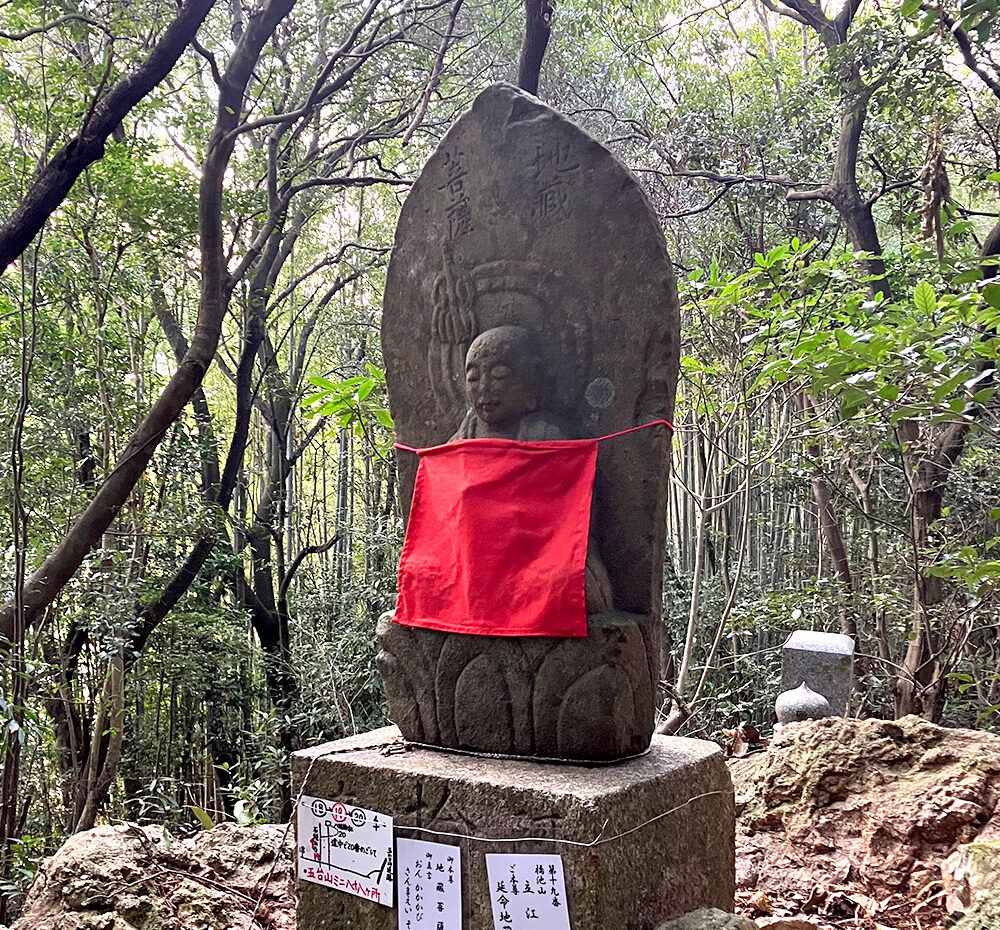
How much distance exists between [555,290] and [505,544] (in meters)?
0.73

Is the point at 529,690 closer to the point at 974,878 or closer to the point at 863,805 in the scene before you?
the point at 974,878

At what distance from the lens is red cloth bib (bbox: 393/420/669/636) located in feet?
7.25

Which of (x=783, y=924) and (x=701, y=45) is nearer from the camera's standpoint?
(x=783, y=924)

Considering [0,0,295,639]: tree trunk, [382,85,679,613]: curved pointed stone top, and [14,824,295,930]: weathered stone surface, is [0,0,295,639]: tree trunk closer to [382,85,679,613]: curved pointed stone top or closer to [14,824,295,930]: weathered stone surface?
[14,824,295,930]: weathered stone surface

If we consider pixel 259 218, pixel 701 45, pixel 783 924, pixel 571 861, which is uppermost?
pixel 701 45

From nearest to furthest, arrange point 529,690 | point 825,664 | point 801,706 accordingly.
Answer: point 529,690 → point 801,706 → point 825,664

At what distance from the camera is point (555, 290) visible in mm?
2387

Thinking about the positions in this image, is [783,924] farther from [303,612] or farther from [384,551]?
[303,612]

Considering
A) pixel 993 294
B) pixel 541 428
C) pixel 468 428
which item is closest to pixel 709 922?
pixel 541 428

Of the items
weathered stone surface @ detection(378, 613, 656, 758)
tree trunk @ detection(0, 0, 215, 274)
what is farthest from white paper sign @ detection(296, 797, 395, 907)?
tree trunk @ detection(0, 0, 215, 274)

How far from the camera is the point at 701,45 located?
7.44m

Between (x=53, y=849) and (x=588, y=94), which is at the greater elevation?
(x=588, y=94)

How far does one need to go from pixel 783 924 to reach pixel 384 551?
4312 millimetres

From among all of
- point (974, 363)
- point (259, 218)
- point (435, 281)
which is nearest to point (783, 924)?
point (435, 281)
